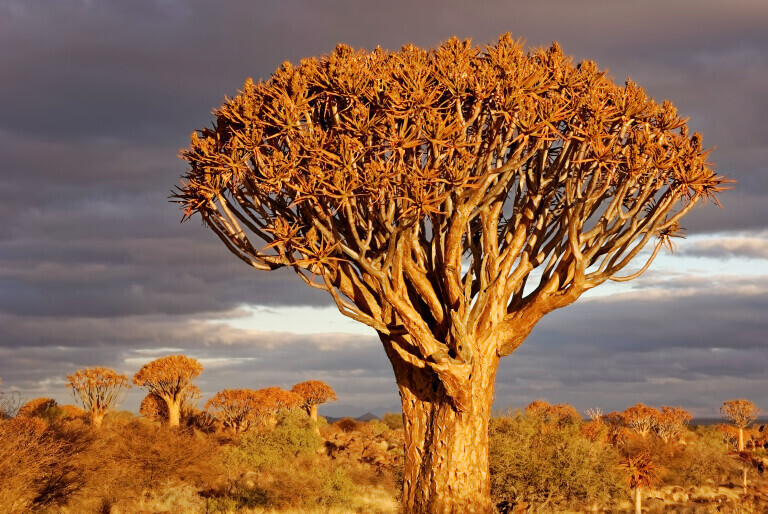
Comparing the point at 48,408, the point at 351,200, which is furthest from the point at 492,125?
the point at 48,408

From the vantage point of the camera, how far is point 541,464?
18188mm

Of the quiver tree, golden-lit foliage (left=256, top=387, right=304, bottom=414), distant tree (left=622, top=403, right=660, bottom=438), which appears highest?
the quiver tree

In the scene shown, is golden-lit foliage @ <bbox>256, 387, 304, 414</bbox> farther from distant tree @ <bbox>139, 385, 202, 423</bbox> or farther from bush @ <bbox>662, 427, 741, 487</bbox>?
bush @ <bbox>662, 427, 741, 487</bbox>

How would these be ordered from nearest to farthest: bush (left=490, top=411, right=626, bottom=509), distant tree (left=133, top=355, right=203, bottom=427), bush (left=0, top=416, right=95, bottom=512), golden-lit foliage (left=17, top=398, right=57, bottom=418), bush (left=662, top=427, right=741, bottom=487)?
bush (left=0, top=416, right=95, bottom=512) → bush (left=490, top=411, right=626, bottom=509) → bush (left=662, top=427, right=741, bottom=487) → distant tree (left=133, top=355, right=203, bottom=427) → golden-lit foliage (left=17, top=398, right=57, bottom=418)

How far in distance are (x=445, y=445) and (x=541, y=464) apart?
22.4 ft

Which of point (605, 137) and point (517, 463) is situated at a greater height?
point (605, 137)

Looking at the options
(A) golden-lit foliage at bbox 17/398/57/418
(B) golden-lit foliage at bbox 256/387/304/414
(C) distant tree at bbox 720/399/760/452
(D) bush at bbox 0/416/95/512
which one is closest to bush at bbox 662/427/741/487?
(C) distant tree at bbox 720/399/760/452

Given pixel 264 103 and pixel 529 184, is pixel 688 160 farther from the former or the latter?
pixel 264 103

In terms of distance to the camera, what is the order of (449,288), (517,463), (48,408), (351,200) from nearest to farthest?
(351,200) < (449,288) < (517,463) < (48,408)

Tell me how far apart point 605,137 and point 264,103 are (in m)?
5.17

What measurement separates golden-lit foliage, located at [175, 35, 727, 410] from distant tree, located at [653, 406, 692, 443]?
31.6 metres

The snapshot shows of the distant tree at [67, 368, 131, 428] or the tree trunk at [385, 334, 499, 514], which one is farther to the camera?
the distant tree at [67, 368, 131, 428]

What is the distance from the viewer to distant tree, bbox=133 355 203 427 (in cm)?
4025

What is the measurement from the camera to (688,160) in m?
12.6
